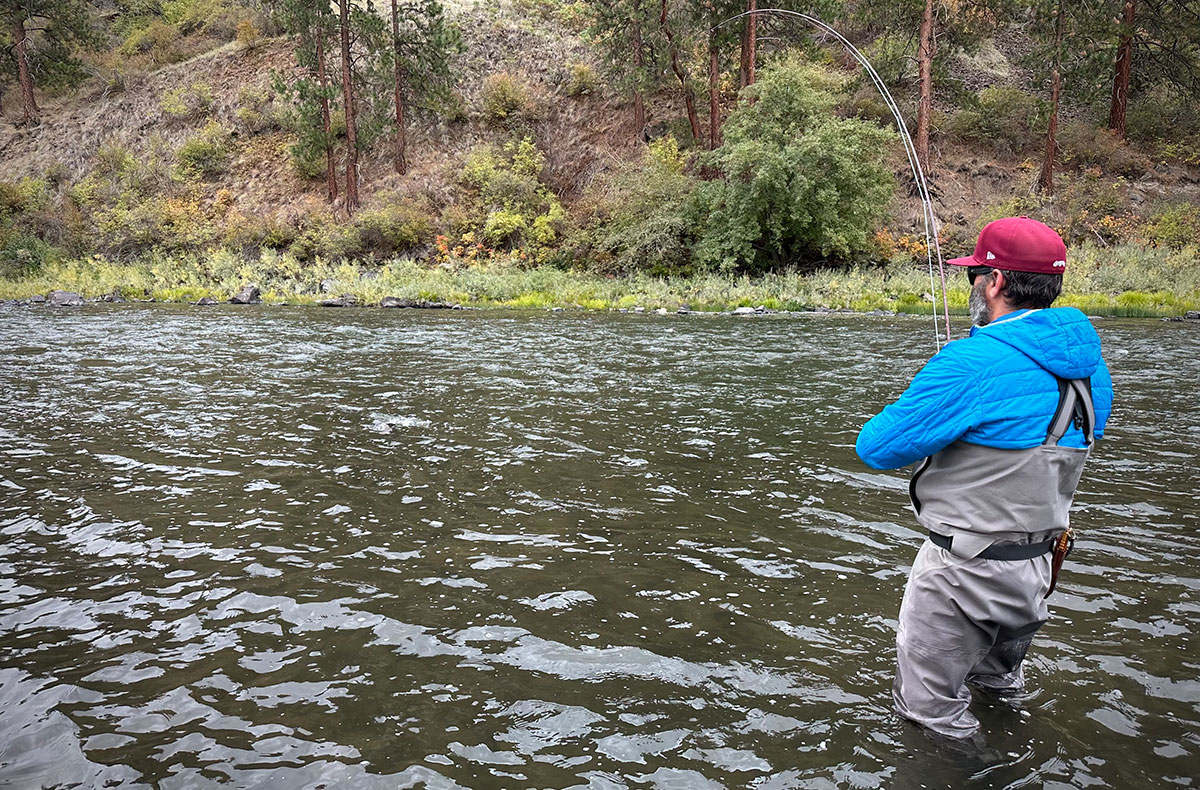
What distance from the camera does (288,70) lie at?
4506cm

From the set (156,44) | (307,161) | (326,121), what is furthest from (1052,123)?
(156,44)

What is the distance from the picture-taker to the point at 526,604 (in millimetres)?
4535

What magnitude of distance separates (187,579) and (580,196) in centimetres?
3410

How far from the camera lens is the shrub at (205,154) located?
41.7m

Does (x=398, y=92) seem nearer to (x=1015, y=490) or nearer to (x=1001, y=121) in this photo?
(x=1001, y=121)

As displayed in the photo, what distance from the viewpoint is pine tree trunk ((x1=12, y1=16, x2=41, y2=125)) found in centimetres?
4312

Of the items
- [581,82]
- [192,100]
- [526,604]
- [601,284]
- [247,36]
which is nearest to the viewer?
[526,604]

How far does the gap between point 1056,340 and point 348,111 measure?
38236 millimetres

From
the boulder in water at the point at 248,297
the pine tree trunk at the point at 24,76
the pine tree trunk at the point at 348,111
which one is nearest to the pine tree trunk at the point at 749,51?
the pine tree trunk at the point at 348,111

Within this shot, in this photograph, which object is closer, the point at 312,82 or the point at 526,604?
the point at 526,604

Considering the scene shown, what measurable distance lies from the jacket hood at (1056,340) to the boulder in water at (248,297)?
94.6 feet

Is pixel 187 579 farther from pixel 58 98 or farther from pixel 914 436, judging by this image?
pixel 58 98

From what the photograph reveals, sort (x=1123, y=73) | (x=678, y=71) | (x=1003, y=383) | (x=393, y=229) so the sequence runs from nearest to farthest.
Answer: (x=1003, y=383) < (x=1123, y=73) < (x=678, y=71) < (x=393, y=229)

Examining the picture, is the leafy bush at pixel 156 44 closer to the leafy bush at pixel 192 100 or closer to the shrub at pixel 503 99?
the leafy bush at pixel 192 100
